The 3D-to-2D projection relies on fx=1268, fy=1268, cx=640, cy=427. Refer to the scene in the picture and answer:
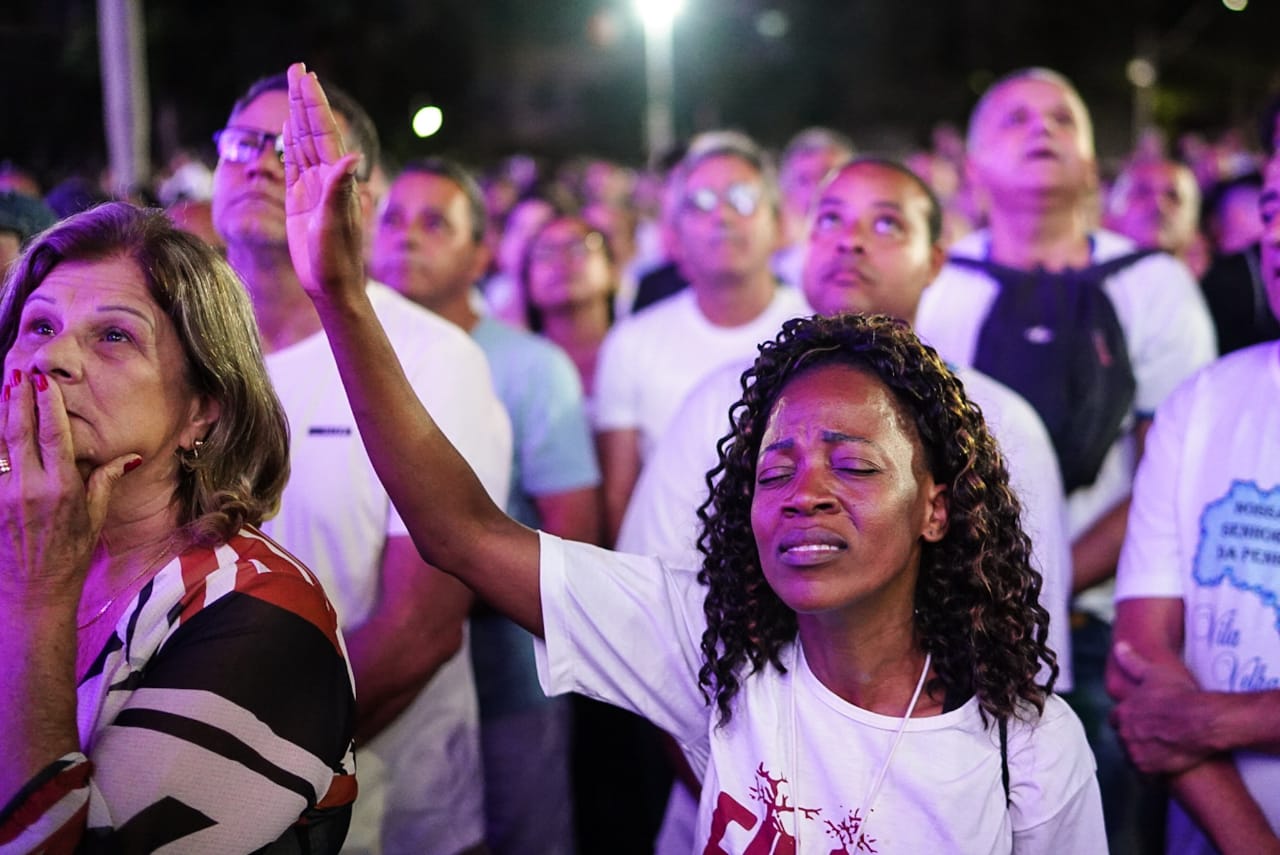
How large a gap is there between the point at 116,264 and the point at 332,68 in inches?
574

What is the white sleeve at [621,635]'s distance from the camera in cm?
228

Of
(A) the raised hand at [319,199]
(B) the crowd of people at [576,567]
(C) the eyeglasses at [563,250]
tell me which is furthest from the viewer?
(C) the eyeglasses at [563,250]

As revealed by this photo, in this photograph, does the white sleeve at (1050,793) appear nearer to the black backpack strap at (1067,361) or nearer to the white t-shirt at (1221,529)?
the white t-shirt at (1221,529)

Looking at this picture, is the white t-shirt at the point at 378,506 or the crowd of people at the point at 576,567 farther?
the white t-shirt at the point at 378,506

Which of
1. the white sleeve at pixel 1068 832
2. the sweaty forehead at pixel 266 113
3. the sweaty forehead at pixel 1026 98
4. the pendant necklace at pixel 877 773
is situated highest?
the sweaty forehead at pixel 1026 98

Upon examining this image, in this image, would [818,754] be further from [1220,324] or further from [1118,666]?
[1220,324]

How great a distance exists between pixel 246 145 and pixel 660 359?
75.6 inches

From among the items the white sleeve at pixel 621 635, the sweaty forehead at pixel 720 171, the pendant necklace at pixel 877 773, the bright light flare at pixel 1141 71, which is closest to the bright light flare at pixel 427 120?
the white sleeve at pixel 621 635

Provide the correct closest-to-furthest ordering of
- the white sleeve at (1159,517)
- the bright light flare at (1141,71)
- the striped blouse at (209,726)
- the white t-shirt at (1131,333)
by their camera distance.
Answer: the striped blouse at (209,726) → the white sleeve at (1159,517) → the white t-shirt at (1131,333) → the bright light flare at (1141,71)

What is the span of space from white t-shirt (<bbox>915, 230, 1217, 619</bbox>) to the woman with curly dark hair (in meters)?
1.76

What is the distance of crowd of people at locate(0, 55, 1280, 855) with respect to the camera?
75.1 inches

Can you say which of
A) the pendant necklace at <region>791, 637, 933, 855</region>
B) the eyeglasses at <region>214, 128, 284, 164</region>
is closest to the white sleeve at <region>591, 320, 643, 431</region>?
the eyeglasses at <region>214, 128, 284, 164</region>

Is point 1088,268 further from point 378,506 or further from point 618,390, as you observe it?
point 378,506

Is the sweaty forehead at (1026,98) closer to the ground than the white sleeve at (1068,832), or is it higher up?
higher up
